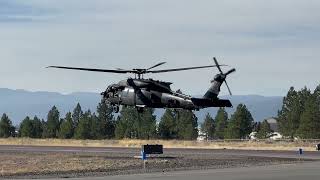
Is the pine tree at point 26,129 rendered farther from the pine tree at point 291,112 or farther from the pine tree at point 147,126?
the pine tree at point 291,112

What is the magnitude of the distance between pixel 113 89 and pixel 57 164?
40.1 ft

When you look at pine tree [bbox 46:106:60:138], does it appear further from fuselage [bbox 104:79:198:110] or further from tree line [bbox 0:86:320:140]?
fuselage [bbox 104:79:198:110]

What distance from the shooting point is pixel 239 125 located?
135750mm

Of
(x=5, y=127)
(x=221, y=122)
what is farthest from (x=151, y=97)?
(x=5, y=127)

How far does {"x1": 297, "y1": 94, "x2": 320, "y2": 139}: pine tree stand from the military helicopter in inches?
2648

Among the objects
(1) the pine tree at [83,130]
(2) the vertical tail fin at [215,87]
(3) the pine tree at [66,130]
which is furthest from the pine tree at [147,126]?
(2) the vertical tail fin at [215,87]

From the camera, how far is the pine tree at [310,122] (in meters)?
122

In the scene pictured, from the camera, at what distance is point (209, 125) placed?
178875 mm

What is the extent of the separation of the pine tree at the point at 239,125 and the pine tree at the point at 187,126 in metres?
7.85

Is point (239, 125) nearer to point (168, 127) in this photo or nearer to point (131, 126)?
point (168, 127)

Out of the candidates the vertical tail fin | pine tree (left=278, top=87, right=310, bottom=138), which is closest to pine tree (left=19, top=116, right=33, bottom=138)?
pine tree (left=278, top=87, right=310, bottom=138)

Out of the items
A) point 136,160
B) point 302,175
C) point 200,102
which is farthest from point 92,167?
point 302,175

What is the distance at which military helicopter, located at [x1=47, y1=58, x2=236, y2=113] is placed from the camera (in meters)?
54.0

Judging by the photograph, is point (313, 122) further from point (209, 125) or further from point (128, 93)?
point (128, 93)
